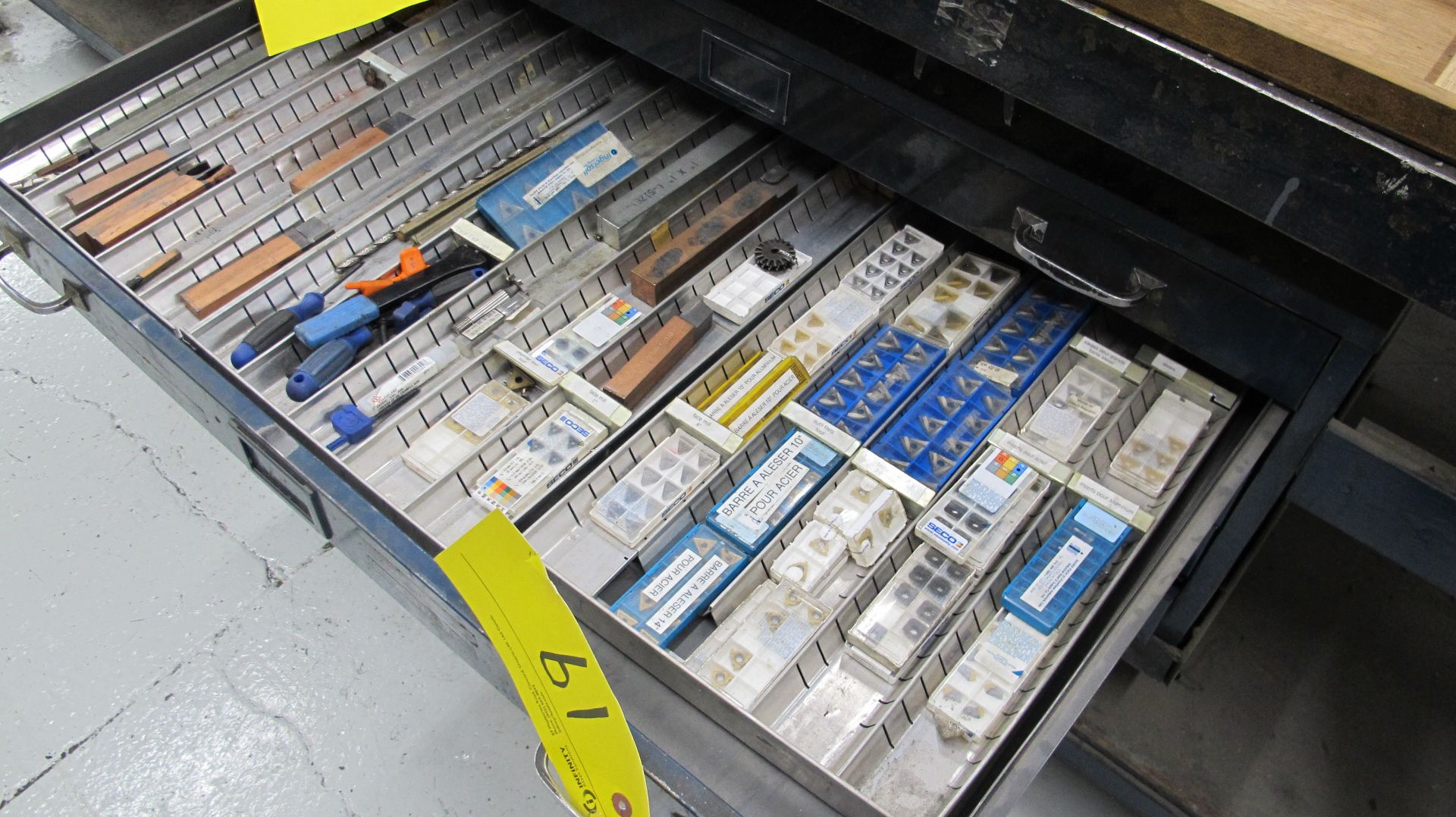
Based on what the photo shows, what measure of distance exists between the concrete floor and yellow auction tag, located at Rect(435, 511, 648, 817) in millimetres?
728

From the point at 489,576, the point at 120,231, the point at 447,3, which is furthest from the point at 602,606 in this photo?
the point at 447,3

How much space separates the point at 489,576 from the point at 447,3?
1279 millimetres

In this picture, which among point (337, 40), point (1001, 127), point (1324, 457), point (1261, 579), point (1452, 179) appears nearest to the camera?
point (1452, 179)

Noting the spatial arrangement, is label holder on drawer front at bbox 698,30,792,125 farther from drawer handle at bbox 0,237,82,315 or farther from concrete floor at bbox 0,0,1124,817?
concrete floor at bbox 0,0,1124,817

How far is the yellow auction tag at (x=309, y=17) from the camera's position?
4.83 ft

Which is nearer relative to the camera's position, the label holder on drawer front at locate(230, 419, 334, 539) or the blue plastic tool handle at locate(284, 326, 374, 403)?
the label holder on drawer front at locate(230, 419, 334, 539)

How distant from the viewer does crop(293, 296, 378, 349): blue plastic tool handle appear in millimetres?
1349

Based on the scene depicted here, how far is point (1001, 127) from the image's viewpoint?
48.8 inches

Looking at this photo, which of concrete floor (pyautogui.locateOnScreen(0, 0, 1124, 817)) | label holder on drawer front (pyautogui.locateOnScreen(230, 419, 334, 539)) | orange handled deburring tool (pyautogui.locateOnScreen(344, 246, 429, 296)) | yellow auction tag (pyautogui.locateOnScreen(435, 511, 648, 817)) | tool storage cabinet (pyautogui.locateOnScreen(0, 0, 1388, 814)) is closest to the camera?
yellow auction tag (pyautogui.locateOnScreen(435, 511, 648, 817))

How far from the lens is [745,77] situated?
1444 mm

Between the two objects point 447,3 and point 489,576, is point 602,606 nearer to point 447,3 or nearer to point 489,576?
point 489,576

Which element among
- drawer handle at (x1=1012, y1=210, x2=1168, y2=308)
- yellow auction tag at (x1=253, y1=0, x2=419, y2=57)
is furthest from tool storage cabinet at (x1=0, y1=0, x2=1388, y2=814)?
yellow auction tag at (x1=253, y1=0, x2=419, y2=57)

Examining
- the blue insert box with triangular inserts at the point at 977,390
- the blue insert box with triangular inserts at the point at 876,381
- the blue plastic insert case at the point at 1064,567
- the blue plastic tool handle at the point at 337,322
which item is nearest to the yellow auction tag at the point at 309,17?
the blue plastic tool handle at the point at 337,322

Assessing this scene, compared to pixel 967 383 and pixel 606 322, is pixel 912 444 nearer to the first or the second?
pixel 967 383
